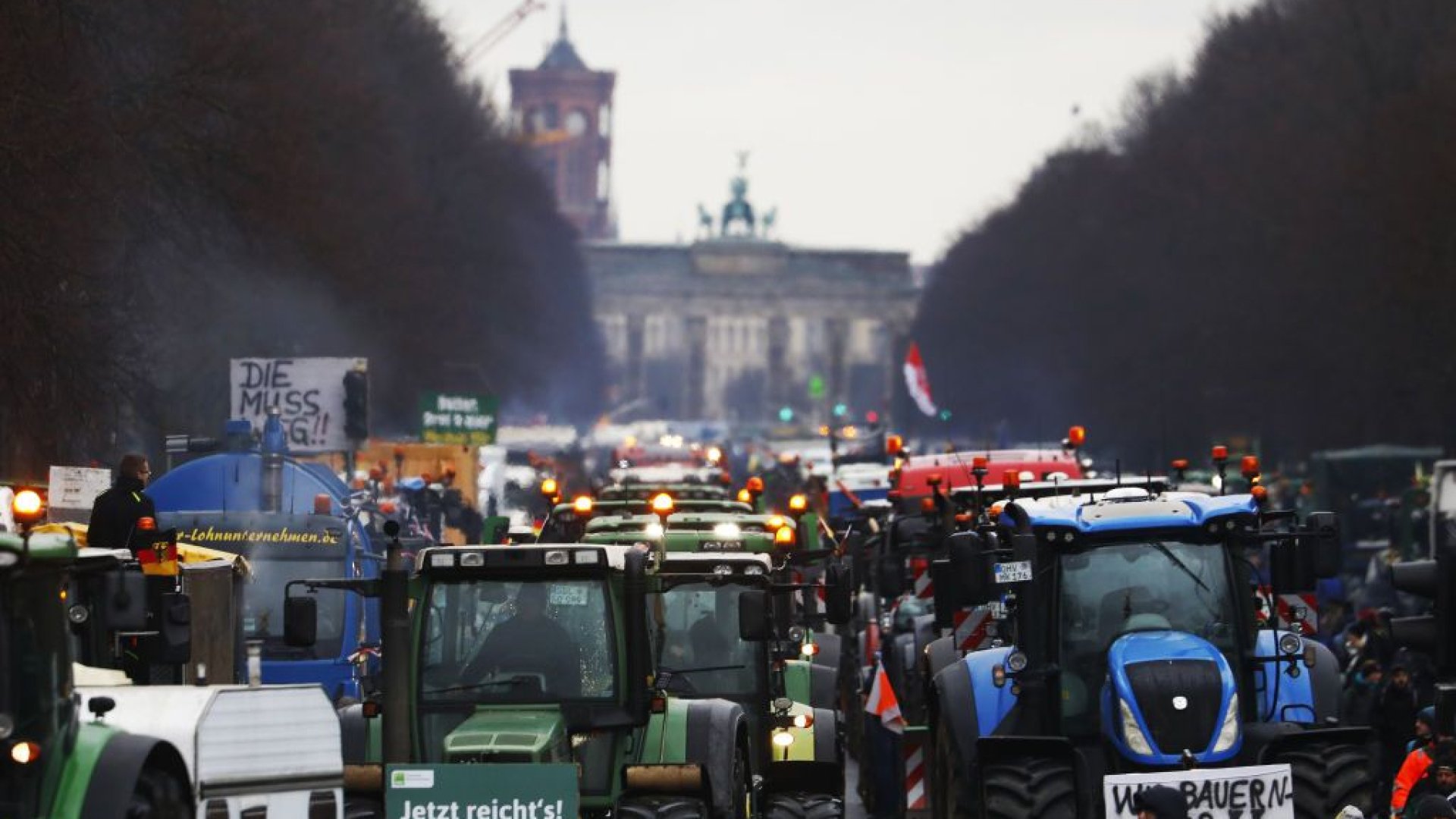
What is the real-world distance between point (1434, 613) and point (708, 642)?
18.3 feet

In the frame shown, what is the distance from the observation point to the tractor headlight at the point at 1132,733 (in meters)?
15.8

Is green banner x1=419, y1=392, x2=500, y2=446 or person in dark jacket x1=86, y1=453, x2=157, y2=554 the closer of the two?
person in dark jacket x1=86, y1=453, x2=157, y2=554

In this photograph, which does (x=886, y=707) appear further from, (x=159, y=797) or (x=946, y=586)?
(x=159, y=797)

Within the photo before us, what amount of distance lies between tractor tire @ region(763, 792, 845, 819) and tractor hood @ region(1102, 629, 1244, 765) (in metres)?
1.53

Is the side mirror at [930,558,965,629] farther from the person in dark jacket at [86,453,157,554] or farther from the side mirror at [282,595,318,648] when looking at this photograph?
the person in dark jacket at [86,453,157,554]

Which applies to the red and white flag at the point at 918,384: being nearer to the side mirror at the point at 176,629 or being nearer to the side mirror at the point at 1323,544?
the side mirror at the point at 1323,544

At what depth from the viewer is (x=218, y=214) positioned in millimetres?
42594

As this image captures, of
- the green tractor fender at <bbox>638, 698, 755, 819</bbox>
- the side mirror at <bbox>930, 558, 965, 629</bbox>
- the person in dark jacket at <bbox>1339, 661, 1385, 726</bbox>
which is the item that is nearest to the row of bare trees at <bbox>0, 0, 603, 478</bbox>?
the person in dark jacket at <bbox>1339, 661, 1385, 726</bbox>

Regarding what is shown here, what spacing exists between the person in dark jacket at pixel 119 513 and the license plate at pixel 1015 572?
6085mm

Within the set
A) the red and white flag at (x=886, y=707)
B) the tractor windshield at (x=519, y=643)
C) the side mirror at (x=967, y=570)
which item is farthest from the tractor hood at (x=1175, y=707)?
the red and white flag at (x=886, y=707)

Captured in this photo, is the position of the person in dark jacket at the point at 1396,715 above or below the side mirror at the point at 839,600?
below

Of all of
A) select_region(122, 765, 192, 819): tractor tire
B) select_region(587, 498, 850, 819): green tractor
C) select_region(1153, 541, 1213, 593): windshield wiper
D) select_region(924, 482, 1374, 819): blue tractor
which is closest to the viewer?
select_region(122, 765, 192, 819): tractor tire

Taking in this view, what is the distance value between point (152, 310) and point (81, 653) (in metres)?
22.8

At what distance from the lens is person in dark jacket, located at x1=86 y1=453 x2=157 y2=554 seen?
20438 mm
